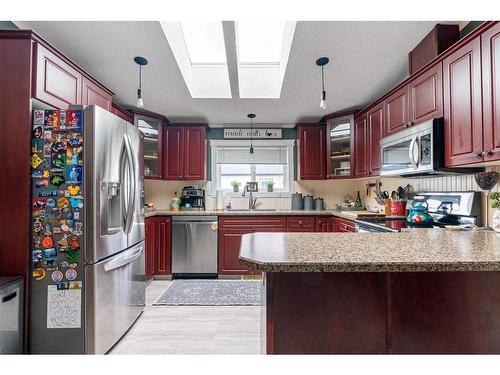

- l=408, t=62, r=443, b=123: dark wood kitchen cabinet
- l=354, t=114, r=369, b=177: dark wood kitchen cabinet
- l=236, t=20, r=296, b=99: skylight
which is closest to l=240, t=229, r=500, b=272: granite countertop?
l=408, t=62, r=443, b=123: dark wood kitchen cabinet

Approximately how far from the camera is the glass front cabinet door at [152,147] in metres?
3.81

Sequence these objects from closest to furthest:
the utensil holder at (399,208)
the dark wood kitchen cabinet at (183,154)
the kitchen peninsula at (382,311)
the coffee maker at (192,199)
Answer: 1. the kitchen peninsula at (382,311)
2. the utensil holder at (399,208)
3. the dark wood kitchen cabinet at (183,154)
4. the coffee maker at (192,199)

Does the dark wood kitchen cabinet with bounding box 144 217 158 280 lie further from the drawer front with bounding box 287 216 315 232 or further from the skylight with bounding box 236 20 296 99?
the skylight with bounding box 236 20 296 99

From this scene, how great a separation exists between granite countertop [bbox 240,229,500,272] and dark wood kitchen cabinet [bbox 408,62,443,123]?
1.08 m

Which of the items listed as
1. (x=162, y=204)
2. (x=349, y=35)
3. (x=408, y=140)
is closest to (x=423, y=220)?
(x=408, y=140)

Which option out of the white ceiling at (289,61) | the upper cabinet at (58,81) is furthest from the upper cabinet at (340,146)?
the upper cabinet at (58,81)

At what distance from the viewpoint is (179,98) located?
3.27 metres

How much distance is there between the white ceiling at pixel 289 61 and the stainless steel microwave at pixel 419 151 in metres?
0.73

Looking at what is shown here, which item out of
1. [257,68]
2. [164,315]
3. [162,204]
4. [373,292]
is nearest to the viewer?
[373,292]

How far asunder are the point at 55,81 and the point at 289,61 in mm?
A: 1927

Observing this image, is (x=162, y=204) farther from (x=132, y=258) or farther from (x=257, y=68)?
(x=257, y=68)

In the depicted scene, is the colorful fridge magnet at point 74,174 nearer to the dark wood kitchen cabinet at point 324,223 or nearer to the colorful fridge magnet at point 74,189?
the colorful fridge magnet at point 74,189

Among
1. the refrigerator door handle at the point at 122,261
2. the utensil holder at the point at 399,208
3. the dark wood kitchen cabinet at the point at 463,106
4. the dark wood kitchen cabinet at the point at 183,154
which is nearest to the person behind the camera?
the dark wood kitchen cabinet at the point at 463,106
